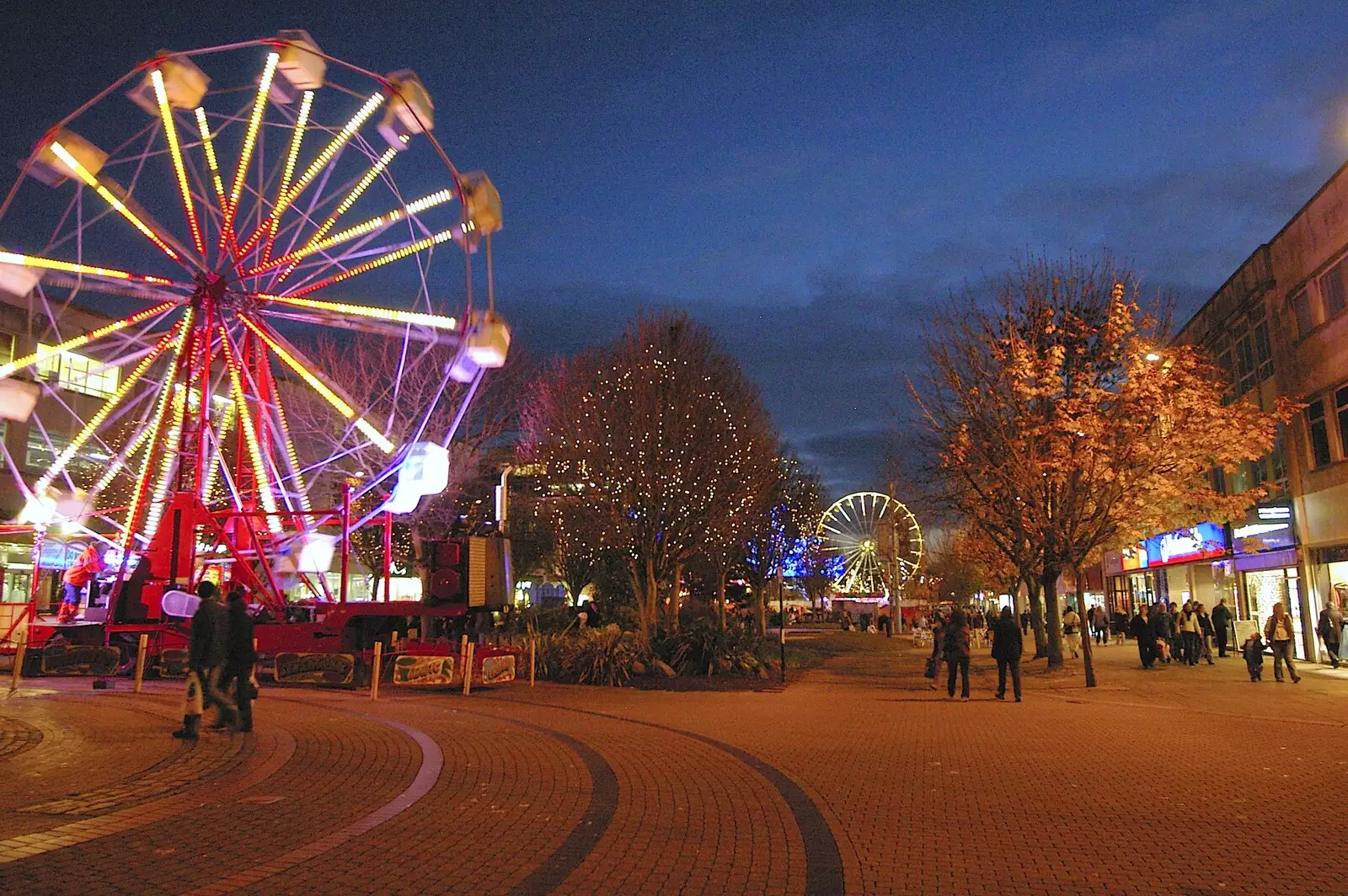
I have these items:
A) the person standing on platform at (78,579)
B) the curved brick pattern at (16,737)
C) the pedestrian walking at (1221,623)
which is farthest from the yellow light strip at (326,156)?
the pedestrian walking at (1221,623)

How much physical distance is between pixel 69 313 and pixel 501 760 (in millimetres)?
35601

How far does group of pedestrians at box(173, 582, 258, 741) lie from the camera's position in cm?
1069

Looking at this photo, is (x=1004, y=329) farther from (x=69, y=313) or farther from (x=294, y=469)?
(x=69, y=313)

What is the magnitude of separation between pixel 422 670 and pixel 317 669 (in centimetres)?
210

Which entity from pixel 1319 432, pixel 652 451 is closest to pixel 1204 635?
pixel 1319 432

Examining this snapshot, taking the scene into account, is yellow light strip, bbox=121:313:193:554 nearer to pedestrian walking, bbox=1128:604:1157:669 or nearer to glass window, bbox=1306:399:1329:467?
pedestrian walking, bbox=1128:604:1157:669

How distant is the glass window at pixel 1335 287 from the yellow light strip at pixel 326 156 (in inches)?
792

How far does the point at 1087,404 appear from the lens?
71.7ft

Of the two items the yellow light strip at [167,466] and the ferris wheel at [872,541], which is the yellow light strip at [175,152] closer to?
the yellow light strip at [167,466]

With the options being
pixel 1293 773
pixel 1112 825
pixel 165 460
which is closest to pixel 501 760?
pixel 1112 825

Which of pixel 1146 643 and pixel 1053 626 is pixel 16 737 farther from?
pixel 1146 643

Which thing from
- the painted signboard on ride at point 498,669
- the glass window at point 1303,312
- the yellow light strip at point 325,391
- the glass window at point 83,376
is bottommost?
the painted signboard on ride at point 498,669

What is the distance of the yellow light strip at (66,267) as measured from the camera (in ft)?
63.8

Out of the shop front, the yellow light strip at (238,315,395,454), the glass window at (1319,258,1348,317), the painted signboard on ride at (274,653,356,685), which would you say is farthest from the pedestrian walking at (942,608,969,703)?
the yellow light strip at (238,315,395,454)
